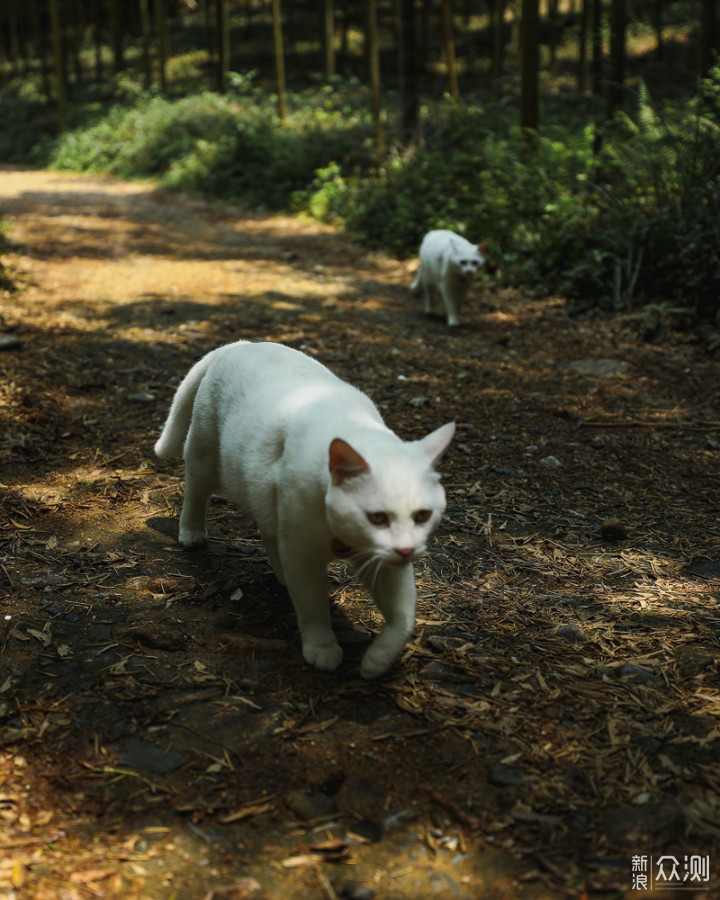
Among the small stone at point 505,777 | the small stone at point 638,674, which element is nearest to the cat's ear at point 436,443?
the small stone at point 505,777

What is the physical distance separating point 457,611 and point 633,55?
113ft

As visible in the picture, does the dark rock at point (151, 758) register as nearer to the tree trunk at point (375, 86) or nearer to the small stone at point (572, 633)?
the small stone at point (572, 633)

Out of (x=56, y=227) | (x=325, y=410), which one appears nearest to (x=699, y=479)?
(x=325, y=410)

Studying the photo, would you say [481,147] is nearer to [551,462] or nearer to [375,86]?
[375,86]

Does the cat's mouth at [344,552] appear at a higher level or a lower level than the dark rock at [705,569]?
higher

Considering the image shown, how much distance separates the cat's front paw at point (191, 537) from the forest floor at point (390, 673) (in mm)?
59

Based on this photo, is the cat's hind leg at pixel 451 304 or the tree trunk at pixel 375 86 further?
the tree trunk at pixel 375 86

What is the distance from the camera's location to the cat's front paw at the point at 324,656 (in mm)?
2623

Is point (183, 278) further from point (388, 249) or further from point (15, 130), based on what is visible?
point (15, 130)

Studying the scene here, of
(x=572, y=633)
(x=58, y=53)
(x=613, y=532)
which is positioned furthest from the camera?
(x=58, y=53)

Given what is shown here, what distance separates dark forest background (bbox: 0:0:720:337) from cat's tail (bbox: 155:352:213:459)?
4753 mm

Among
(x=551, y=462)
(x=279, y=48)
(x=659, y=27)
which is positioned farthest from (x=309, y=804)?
(x=659, y=27)

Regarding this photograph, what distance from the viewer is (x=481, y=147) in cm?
1069

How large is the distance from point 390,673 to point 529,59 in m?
8.77
